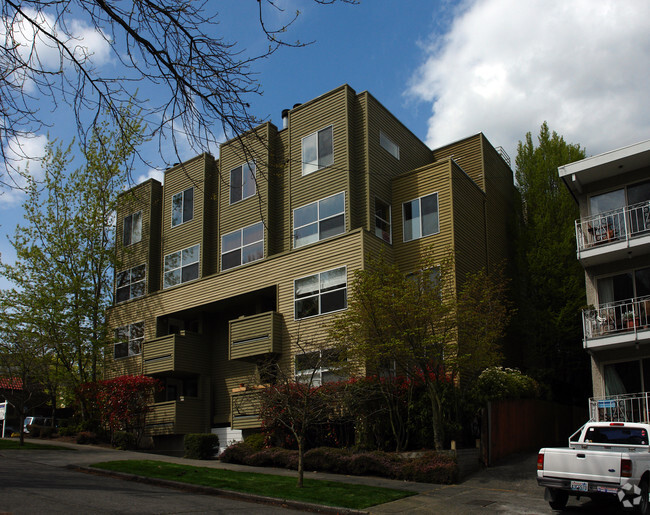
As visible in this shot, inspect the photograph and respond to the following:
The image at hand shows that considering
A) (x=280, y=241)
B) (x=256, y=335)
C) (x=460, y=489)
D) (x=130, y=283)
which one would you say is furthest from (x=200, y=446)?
(x=130, y=283)

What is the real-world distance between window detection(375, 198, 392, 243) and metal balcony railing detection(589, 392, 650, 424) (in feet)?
29.1

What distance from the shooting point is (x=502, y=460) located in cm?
1884

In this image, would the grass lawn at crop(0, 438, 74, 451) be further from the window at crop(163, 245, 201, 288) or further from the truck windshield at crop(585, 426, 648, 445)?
the truck windshield at crop(585, 426, 648, 445)

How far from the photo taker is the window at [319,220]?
75.8 ft

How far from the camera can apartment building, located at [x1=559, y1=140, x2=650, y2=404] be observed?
19.7 m

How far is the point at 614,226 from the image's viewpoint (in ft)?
69.2

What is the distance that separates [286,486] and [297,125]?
15.3 m

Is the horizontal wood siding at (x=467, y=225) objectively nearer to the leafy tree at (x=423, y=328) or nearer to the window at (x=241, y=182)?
the leafy tree at (x=423, y=328)

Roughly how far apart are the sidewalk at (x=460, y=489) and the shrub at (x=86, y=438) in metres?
4.98

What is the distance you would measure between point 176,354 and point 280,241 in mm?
6517

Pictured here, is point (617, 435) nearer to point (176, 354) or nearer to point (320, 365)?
point (320, 365)

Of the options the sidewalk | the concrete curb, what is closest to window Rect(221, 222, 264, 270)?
the sidewalk

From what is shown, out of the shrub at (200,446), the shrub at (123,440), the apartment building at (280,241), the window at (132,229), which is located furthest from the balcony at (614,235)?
the window at (132,229)

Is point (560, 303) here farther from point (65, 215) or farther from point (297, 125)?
point (65, 215)
